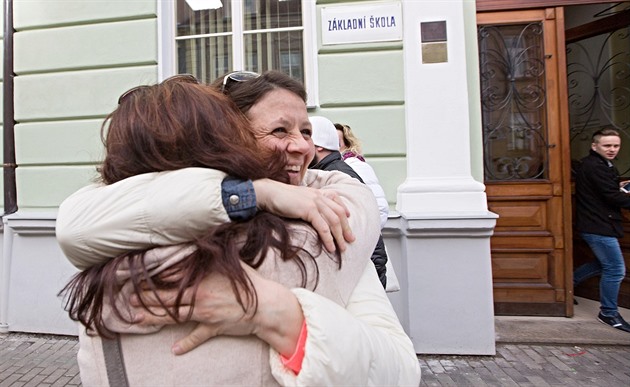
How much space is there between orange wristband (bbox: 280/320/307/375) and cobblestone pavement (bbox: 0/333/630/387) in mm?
2780

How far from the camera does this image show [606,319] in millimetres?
A: 4059

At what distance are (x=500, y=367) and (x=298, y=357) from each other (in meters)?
3.24

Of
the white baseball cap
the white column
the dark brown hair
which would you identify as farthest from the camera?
the white column

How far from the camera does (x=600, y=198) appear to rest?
407 cm

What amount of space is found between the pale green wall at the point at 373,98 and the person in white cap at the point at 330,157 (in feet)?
4.68

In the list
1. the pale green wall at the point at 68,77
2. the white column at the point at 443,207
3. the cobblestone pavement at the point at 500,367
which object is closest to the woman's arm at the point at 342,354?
the cobblestone pavement at the point at 500,367

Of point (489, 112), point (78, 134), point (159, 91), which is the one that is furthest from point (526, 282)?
point (78, 134)

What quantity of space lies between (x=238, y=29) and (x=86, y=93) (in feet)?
5.47

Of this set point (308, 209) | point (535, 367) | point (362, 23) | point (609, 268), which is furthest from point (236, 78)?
point (609, 268)

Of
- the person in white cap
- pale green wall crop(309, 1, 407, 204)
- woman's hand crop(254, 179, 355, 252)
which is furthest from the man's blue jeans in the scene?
woman's hand crop(254, 179, 355, 252)

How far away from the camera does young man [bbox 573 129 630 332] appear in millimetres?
4004

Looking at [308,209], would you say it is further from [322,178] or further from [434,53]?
[434,53]

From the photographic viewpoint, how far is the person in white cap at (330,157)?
228 centimetres

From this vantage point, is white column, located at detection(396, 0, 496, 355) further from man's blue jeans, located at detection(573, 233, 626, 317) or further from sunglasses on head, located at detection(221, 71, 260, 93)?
sunglasses on head, located at detection(221, 71, 260, 93)
